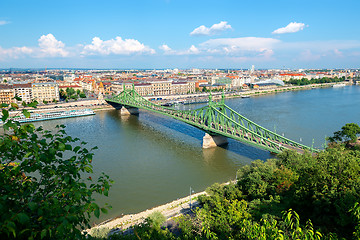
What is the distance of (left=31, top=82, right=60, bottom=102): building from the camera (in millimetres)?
53906

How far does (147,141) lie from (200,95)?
4294 centimetres

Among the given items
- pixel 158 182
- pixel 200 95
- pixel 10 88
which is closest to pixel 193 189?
pixel 158 182

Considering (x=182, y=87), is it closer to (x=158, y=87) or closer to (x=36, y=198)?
(x=158, y=87)

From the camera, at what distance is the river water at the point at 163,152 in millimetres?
16422

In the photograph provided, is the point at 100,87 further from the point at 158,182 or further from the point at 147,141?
the point at 158,182

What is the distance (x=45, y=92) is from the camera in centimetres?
5466

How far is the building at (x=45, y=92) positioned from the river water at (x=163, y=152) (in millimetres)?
17531

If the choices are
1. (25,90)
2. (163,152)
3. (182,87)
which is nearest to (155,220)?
(163,152)

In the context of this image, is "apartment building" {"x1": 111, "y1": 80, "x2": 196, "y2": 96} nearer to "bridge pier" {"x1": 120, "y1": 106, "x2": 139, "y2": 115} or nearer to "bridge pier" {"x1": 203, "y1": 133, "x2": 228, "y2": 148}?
"bridge pier" {"x1": 120, "y1": 106, "x2": 139, "y2": 115}

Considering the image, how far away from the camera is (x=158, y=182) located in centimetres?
1761

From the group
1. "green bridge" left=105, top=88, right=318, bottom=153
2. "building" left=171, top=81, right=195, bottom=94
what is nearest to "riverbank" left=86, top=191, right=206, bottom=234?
"green bridge" left=105, top=88, right=318, bottom=153

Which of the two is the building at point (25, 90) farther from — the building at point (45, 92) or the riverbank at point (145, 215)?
the riverbank at point (145, 215)

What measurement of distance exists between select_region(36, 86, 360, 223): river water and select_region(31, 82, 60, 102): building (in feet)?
57.5

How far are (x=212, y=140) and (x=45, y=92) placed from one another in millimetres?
43887
